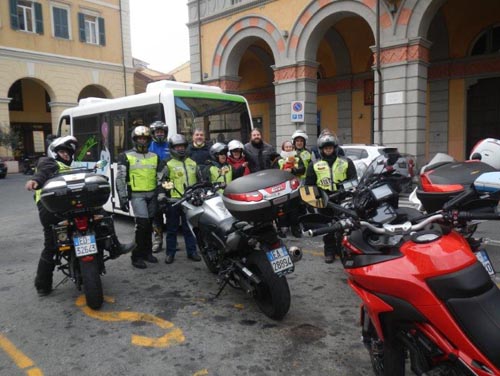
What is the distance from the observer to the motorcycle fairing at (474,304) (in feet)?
6.05

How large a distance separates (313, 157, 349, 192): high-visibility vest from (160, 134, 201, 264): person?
5.47 feet

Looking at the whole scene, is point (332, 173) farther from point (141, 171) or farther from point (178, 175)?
point (141, 171)

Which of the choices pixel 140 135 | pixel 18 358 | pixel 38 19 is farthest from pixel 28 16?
pixel 18 358

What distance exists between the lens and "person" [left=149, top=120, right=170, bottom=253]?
5.99 meters

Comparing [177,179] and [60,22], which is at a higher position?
[60,22]

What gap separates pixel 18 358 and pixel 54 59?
2466 cm

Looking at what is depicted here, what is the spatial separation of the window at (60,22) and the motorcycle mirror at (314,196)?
24.9 metres

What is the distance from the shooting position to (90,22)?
85.7 ft

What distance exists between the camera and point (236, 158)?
20.6ft

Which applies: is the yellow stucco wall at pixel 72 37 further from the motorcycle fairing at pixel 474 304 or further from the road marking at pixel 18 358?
the motorcycle fairing at pixel 474 304

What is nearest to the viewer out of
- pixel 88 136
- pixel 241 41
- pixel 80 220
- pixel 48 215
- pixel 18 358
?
pixel 18 358

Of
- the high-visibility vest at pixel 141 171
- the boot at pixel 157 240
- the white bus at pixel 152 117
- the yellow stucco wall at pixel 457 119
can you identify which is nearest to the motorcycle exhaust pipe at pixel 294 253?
the high-visibility vest at pixel 141 171

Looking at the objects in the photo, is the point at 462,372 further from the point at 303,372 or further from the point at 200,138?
the point at 200,138

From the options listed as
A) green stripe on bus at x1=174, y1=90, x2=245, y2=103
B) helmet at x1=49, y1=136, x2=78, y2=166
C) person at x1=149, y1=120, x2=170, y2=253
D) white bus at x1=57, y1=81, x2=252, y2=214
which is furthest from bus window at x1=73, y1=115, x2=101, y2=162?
helmet at x1=49, y1=136, x2=78, y2=166
